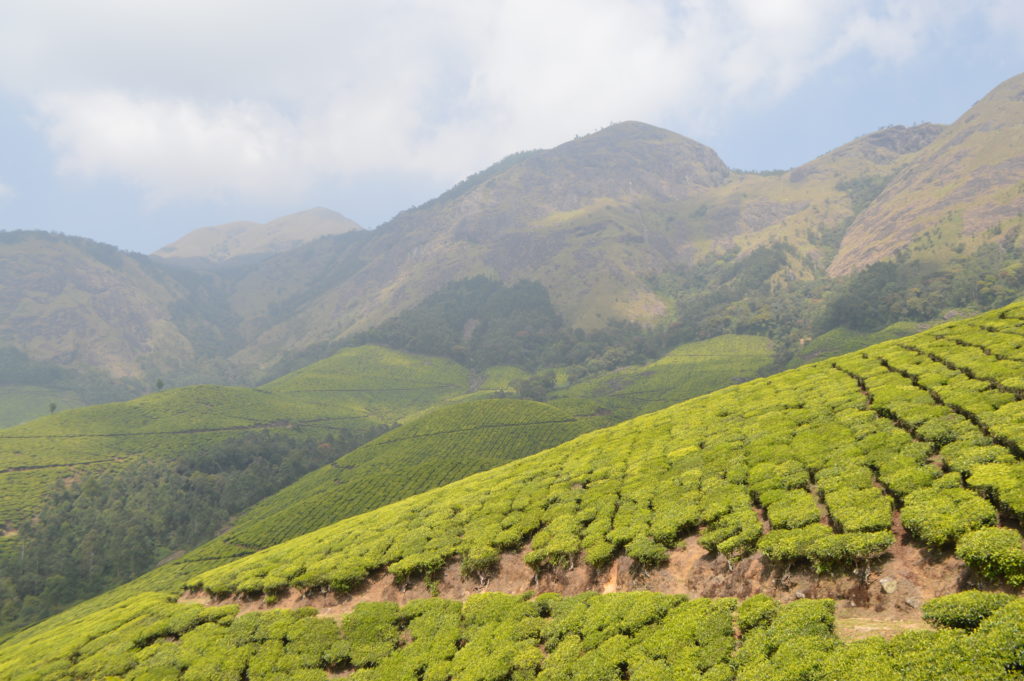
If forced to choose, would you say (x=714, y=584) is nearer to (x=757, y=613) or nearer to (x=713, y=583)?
(x=713, y=583)

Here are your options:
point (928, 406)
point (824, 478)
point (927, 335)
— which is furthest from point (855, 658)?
point (927, 335)

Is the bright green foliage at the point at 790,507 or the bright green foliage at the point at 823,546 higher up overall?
the bright green foliage at the point at 790,507

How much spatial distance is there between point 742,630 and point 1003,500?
11000mm

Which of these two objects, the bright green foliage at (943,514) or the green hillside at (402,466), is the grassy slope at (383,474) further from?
the bright green foliage at (943,514)

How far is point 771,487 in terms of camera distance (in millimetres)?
28062

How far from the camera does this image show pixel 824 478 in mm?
26859

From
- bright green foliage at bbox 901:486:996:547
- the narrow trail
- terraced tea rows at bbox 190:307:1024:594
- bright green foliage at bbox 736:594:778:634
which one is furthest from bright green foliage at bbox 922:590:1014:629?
bright green foliage at bbox 736:594:778:634

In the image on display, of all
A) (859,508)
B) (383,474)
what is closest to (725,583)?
(859,508)

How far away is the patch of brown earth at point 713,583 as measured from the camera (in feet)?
63.1

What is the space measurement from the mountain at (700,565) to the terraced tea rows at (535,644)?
0.09 m

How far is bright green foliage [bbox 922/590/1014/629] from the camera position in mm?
15703

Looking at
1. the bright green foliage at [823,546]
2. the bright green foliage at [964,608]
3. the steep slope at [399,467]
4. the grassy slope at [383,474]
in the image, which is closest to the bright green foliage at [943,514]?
the bright green foliage at [823,546]

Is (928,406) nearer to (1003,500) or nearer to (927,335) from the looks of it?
(1003,500)

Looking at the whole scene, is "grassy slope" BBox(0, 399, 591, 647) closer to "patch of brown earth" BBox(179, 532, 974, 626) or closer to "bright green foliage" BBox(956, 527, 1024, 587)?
"patch of brown earth" BBox(179, 532, 974, 626)
